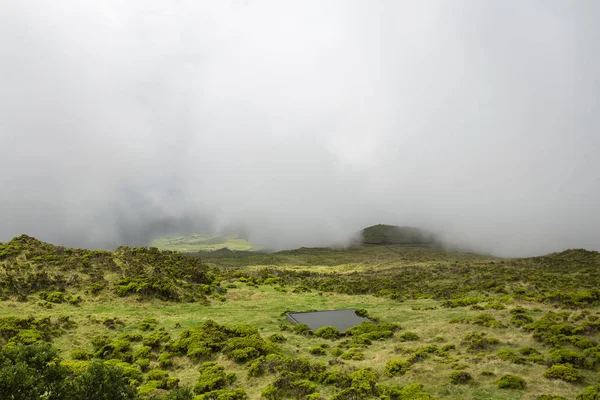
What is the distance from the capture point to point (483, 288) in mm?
56062

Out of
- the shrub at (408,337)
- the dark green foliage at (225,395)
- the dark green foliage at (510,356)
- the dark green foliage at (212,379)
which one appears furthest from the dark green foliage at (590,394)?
the dark green foliage at (212,379)

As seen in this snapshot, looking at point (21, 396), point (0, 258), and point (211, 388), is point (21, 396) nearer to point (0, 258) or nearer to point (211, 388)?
point (211, 388)

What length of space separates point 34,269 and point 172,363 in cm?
3539

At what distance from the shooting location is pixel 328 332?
35.0 m

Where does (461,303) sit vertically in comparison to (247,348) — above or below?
below

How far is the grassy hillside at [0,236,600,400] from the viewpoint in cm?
2212

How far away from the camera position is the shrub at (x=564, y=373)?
805 inches

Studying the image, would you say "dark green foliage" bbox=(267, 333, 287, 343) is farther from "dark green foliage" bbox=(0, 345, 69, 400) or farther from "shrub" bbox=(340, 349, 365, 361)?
"dark green foliage" bbox=(0, 345, 69, 400)

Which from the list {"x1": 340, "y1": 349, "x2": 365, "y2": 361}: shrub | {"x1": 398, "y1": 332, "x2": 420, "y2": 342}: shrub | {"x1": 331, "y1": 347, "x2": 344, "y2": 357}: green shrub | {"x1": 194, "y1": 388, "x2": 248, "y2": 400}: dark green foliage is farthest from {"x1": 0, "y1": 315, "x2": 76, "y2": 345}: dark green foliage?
{"x1": 398, "y1": 332, "x2": 420, "y2": 342}: shrub

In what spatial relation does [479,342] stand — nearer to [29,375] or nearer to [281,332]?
[281,332]

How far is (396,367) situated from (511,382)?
7.56 meters

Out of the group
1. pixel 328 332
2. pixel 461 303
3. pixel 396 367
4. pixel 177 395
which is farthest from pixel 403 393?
pixel 461 303

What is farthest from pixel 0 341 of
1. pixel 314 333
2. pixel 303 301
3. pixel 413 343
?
pixel 413 343

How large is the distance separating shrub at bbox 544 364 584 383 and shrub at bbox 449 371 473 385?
16.8ft
